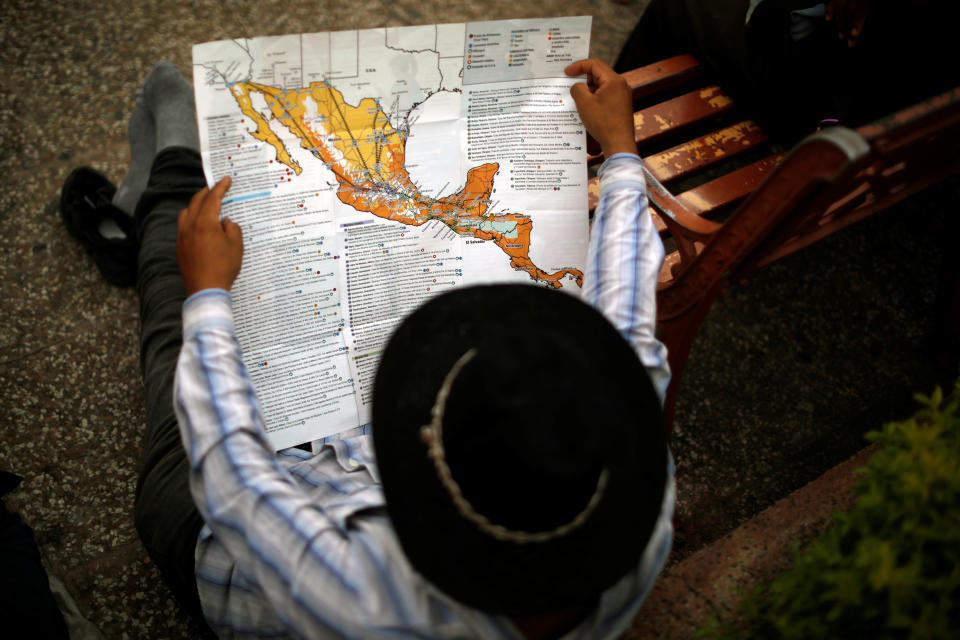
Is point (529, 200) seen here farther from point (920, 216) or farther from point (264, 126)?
point (920, 216)

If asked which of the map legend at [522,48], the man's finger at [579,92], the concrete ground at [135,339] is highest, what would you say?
the map legend at [522,48]

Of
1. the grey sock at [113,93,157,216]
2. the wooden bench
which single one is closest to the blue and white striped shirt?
the wooden bench

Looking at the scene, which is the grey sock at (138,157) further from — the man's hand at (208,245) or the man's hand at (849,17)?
the man's hand at (849,17)

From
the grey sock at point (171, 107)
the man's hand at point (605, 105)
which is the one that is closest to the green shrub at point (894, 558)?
the man's hand at point (605, 105)

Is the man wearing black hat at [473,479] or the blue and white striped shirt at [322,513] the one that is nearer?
A: the man wearing black hat at [473,479]

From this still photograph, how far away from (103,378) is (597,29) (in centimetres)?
174

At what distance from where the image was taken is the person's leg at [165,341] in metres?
0.86

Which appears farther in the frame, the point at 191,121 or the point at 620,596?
the point at 191,121

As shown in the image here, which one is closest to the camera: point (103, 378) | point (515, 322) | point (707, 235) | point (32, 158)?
point (515, 322)

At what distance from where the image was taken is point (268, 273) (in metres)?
0.95

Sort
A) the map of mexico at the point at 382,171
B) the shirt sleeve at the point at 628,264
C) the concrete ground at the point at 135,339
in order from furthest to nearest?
the concrete ground at the point at 135,339 < the map of mexico at the point at 382,171 < the shirt sleeve at the point at 628,264

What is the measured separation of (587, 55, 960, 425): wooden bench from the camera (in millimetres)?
624

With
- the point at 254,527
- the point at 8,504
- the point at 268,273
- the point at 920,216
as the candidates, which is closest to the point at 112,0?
the point at 268,273

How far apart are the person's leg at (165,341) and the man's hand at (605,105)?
0.82 meters
